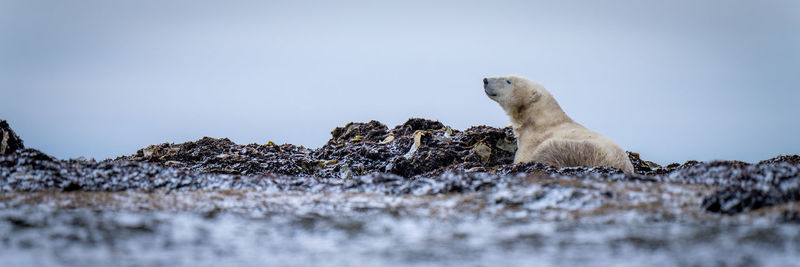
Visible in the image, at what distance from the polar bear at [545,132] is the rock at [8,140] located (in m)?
5.59

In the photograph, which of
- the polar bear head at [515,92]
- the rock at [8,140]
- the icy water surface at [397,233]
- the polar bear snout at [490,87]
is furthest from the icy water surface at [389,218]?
the polar bear snout at [490,87]

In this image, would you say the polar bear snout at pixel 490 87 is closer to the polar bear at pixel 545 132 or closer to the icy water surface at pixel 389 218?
the polar bear at pixel 545 132

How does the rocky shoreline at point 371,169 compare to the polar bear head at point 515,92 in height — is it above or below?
below

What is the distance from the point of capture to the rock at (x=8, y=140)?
720 centimetres

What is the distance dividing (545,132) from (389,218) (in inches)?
175

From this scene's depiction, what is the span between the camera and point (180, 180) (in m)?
5.33

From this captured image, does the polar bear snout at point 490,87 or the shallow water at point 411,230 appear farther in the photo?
the polar bear snout at point 490,87

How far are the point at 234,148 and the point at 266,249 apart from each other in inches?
281

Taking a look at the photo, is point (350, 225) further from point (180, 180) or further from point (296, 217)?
point (180, 180)

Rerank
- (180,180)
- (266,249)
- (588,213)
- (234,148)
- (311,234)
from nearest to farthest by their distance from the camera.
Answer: (266,249)
(311,234)
(588,213)
(180,180)
(234,148)

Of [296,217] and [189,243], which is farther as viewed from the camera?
[296,217]

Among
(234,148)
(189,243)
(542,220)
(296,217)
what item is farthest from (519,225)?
(234,148)

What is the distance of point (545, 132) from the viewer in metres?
7.71

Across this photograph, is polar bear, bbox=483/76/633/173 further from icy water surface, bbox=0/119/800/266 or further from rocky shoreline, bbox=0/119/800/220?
icy water surface, bbox=0/119/800/266
